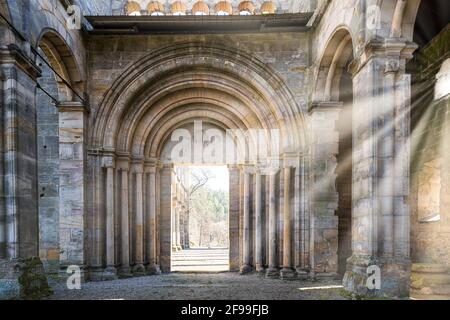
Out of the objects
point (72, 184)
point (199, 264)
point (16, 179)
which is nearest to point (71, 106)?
point (72, 184)

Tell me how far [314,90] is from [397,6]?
2968 millimetres

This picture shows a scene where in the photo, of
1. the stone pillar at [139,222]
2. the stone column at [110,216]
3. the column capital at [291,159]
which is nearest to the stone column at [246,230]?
the column capital at [291,159]

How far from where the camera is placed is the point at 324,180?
7.97 meters

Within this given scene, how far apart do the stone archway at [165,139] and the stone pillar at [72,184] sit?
1.06 feet

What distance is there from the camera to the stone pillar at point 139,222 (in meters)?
9.24

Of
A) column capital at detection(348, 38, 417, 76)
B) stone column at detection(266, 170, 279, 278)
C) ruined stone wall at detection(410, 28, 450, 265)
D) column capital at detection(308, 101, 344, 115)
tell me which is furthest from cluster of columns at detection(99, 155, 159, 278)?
ruined stone wall at detection(410, 28, 450, 265)

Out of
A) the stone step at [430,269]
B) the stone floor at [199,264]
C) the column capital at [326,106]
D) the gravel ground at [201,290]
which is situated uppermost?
the column capital at [326,106]

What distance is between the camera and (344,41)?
23.3 ft

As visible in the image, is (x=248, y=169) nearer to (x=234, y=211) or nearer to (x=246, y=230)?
(x=234, y=211)

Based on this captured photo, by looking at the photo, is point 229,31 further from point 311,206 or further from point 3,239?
point 3,239

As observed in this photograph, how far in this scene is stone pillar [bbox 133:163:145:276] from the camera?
30.3 feet

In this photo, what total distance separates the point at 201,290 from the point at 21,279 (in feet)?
9.59

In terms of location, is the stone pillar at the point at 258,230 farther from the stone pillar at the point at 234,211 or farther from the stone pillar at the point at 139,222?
the stone pillar at the point at 139,222

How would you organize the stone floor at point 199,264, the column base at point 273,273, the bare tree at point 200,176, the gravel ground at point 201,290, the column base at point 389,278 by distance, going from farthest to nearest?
1. the bare tree at point 200,176
2. the stone floor at point 199,264
3. the column base at point 273,273
4. the gravel ground at point 201,290
5. the column base at point 389,278
